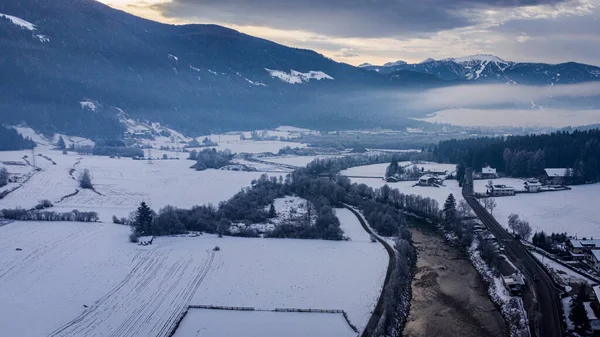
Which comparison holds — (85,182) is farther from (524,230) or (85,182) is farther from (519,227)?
(524,230)

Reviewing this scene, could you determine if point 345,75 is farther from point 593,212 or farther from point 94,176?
point 593,212

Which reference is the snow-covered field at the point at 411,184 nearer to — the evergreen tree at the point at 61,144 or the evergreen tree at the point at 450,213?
the evergreen tree at the point at 450,213

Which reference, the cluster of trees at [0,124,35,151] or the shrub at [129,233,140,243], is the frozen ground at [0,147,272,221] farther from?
the shrub at [129,233,140,243]

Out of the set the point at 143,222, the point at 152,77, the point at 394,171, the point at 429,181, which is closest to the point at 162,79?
the point at 152,77

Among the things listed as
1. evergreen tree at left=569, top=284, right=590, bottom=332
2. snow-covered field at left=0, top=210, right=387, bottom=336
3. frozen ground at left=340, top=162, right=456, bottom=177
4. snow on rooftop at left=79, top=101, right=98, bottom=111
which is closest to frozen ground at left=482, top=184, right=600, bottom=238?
evergreen tree at left=569, top=284, right=590, bottom=332

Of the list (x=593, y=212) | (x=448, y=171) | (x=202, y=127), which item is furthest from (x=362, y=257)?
(x=202, y=127)

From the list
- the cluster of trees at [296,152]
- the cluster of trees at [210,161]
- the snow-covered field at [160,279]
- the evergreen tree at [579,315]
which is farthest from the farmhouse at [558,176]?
the cluster of trees at [210,161]
